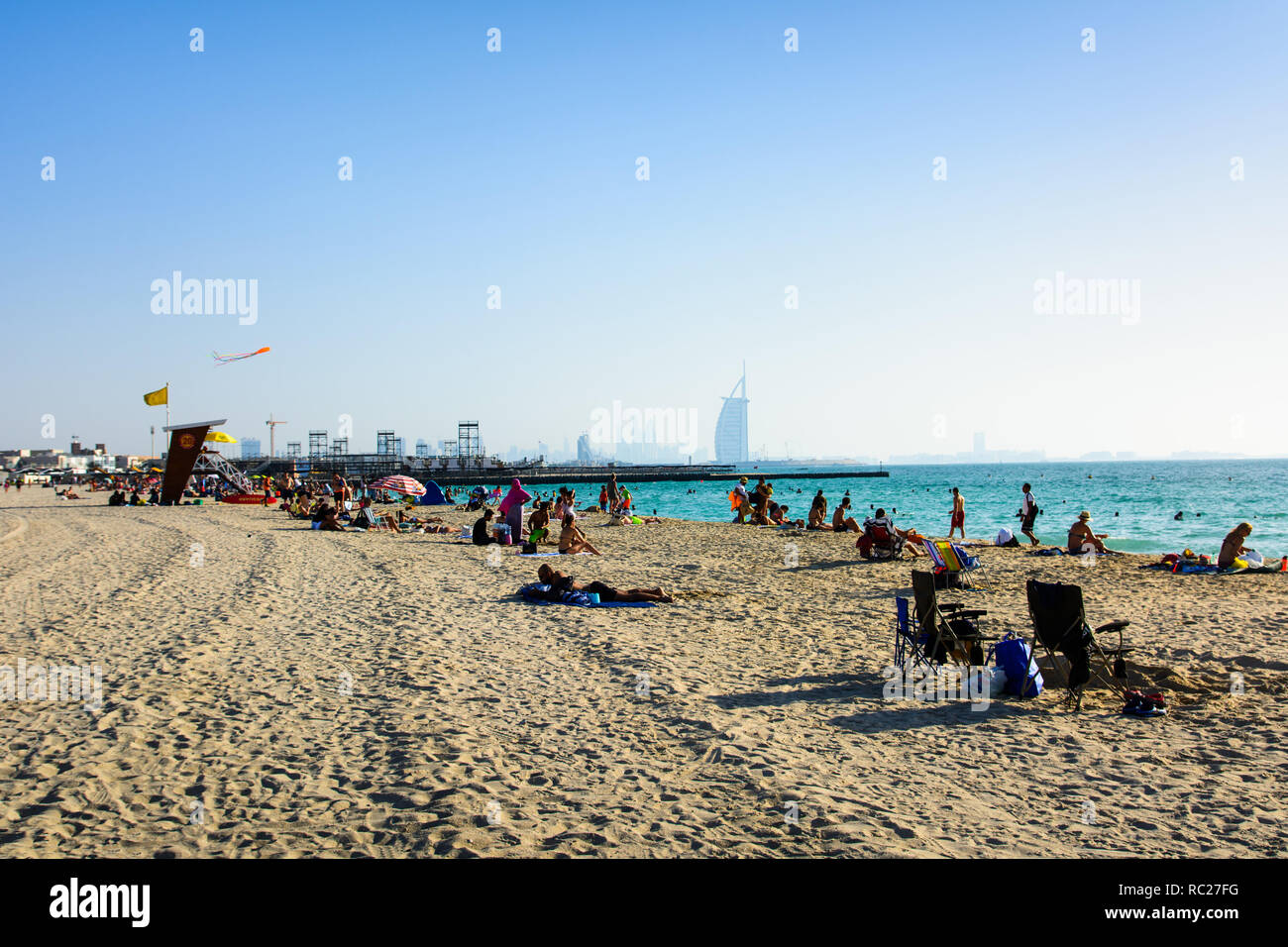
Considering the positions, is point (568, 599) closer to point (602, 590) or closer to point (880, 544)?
point (602, 590)

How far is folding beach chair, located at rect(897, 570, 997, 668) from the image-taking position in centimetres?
632

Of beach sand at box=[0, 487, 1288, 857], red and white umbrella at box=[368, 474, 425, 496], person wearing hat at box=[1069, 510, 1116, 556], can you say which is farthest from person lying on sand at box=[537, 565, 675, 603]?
red and white umbrella at box=[368, 474, 425, 496]

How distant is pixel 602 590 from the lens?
993cm

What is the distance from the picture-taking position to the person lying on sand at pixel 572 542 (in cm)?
1573

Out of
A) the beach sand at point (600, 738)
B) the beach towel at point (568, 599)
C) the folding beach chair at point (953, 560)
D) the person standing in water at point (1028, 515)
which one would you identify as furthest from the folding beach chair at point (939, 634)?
the person standing in water at point (1028, 515)

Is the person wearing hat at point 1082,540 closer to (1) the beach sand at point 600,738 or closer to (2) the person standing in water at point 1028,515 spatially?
(2) the person standing in water at point 1028,515

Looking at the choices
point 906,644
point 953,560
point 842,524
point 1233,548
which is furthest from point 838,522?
point 906,644

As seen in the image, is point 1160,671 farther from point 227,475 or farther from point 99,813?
point 227,475

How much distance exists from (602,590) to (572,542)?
6.00 metres

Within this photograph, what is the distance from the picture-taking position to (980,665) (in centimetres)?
639

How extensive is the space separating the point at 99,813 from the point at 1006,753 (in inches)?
197

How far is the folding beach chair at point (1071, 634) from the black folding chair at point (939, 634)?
42 centimetres
